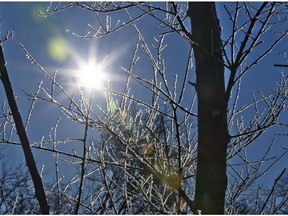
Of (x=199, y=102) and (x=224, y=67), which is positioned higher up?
(x=224, y=67)

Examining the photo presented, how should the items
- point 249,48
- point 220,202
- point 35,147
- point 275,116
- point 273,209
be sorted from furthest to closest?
point 273,209 < point 275,116 < point 35,147 < point 249,48 < point 220,202

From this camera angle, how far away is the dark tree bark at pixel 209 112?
214cm

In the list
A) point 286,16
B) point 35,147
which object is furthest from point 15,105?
point 286,16

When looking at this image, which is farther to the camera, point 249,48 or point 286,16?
point 286,16

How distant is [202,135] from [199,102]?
205mm

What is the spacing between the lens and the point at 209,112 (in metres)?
2.27

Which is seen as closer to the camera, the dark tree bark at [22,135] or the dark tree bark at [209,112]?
the dark tree bark at [22,135]

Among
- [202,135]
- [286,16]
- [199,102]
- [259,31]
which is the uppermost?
[286,16]

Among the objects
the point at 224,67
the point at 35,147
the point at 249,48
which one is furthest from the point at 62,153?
the point at 249,48

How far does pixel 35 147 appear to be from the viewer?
273 cm

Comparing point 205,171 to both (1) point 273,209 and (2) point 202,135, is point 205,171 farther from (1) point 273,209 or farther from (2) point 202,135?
(1) point 273,209

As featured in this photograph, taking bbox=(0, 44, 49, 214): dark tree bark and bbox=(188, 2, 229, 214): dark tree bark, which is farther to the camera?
bbox=(188, 2, 229, 214): dark tree bark

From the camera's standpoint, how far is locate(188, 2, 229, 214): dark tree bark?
7.03ft

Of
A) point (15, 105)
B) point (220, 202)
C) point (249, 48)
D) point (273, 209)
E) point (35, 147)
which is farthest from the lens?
point (273, 209)
